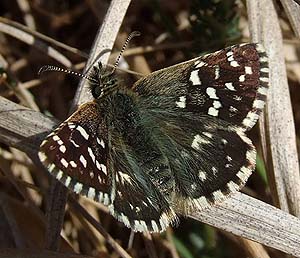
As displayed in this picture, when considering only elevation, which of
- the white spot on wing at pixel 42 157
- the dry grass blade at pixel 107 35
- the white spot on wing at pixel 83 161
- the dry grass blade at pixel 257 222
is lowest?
the dry grass blade at pixel 257 222

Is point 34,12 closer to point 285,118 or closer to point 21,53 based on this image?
point 21,53

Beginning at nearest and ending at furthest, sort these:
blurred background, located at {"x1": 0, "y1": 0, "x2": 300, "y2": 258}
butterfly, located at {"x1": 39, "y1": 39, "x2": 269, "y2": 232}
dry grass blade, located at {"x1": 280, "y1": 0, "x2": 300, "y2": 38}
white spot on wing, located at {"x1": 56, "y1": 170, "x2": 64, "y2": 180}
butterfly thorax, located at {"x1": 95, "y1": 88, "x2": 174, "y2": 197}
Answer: white spot on wing, located at {"x1": 56, "y1": 170, "x2": 64, "y2": 180}, butterfly, located at {"x1": 39, "y1": 39, "x2": 269, "y2": 232}, butterfly thorax, located at {"x1": 95, "y1": 88, "x2": 174, "y2": 197}, dry grass blade, located at {"x1": 280, "y1": 0, "x2": 300, "y2": 38}, blurred background, located at {"x1": 0, "y1": 0, "x2": 300, "y2": 258}

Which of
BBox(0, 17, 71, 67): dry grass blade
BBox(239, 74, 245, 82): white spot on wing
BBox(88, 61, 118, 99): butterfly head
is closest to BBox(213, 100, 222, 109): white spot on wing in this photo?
BBox(239, 74, 245, 82): white spot on wing

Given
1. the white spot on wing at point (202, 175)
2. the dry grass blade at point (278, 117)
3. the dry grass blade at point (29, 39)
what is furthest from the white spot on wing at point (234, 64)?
the dry grass blade at point (29, 39)

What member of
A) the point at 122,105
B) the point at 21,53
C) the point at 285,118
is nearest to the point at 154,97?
the point at 122,105

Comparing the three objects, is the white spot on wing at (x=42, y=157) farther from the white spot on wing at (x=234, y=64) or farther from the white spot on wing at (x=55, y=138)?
the white spot on wing at (x=234, y=64)

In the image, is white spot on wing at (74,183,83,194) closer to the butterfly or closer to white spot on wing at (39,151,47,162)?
the butterfly
